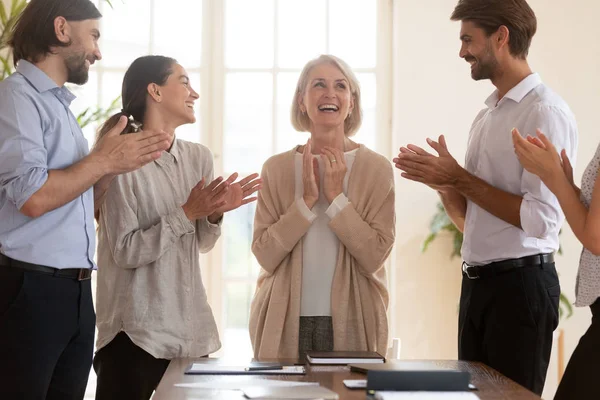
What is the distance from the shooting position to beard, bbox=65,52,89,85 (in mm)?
2387

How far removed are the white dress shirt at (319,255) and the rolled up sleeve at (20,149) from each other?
101 cm

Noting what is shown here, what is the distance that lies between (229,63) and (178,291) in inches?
118

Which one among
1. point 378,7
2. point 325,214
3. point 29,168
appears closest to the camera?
point 29,168

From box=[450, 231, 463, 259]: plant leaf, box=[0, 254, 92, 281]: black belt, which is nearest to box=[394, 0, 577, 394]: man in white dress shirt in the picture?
box=[0, 254, 92, 281]: black belt

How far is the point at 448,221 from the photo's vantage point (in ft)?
16.2

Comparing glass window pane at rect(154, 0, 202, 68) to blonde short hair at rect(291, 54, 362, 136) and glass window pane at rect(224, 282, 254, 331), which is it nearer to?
glass window pane at rect(224, 282, 254, 331)

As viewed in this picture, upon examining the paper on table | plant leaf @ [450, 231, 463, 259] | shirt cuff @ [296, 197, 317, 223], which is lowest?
the paper on table

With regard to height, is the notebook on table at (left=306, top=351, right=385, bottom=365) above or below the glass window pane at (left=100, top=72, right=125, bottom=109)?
below

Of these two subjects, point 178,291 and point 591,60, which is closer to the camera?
point 178,291

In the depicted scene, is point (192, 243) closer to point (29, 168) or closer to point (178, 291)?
point (178, 291)

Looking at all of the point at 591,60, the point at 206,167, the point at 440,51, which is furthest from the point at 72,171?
the point at 591,60

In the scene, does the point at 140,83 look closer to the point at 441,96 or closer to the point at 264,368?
the point at 264,368

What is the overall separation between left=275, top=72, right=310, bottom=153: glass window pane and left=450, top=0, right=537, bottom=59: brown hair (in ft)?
8.63

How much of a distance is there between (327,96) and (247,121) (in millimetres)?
2412
